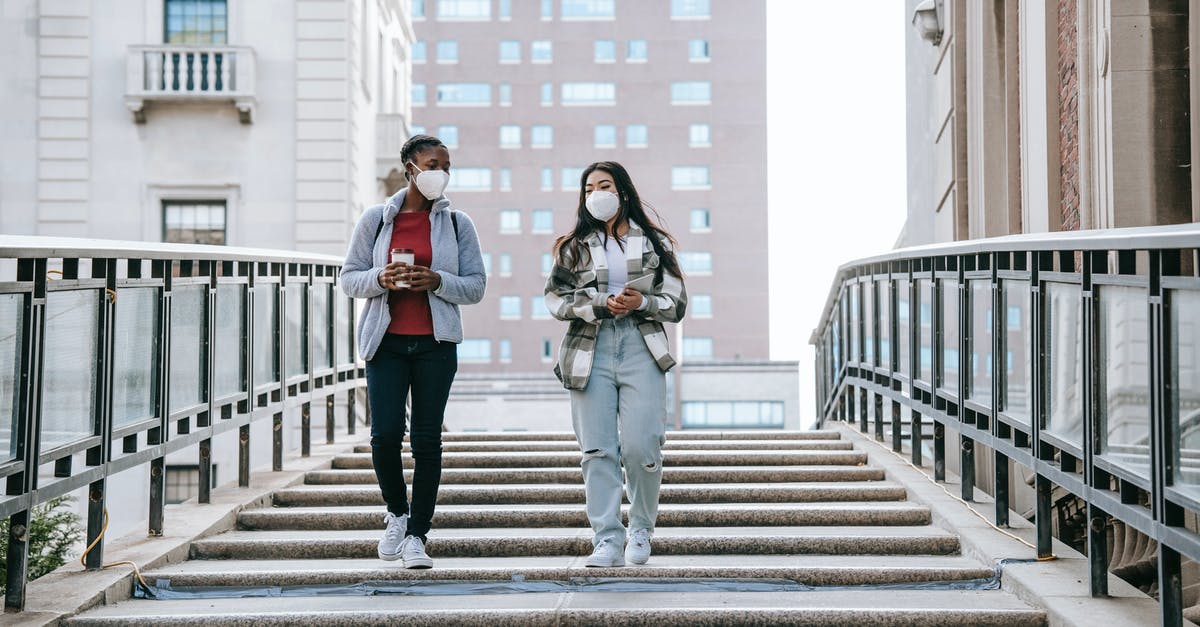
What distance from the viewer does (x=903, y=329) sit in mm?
7945

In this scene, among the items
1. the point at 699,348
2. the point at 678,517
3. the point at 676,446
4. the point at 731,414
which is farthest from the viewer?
the point at 699,348

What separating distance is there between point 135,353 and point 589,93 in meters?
62.6

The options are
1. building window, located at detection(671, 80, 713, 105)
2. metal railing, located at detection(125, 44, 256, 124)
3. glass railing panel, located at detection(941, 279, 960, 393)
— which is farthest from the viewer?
building window, located at detection(671, 80, 713, 105)

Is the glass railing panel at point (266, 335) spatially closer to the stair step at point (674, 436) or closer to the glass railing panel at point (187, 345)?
the glass railing panel at point (187, 345)

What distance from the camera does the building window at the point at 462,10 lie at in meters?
67.9

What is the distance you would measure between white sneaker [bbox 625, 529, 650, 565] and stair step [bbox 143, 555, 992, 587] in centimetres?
4

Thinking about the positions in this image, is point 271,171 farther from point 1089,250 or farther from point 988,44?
point 1089,250

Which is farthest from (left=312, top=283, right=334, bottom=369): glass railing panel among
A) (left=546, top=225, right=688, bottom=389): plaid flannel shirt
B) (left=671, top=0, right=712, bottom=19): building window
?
(left=671, top=0, right=712, bottom=19): building window

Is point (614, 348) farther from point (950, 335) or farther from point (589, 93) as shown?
point (589, 93)

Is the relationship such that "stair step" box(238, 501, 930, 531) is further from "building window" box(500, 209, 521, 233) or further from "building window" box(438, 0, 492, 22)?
"building window" box(438, 0, 492, 22)

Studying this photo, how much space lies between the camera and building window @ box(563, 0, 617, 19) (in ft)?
220

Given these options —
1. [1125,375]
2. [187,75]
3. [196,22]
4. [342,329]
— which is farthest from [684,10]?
[1125,375]

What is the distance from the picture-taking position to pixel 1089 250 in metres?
4.51

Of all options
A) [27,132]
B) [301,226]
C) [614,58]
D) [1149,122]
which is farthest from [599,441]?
[614,58]
